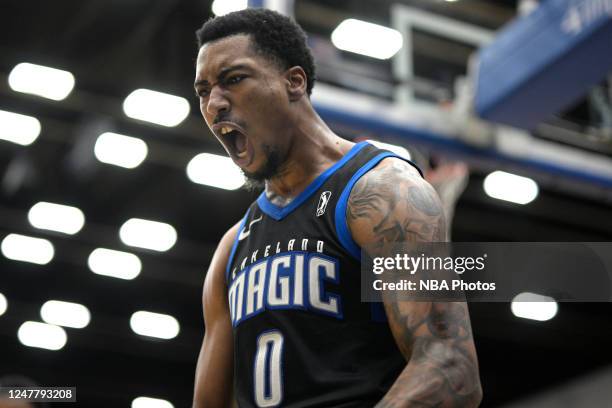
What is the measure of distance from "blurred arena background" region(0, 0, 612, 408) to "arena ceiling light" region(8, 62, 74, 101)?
19 millimetres

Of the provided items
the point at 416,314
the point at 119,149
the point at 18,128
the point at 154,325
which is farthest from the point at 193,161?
the point at 416,314

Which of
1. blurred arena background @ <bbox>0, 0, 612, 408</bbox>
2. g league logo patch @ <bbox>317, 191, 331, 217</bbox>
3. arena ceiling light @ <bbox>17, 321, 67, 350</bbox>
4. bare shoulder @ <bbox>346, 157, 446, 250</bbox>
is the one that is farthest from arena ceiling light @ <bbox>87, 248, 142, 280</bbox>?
bare shoulder @ <bbox>346, 157, 446, 250</bbox>

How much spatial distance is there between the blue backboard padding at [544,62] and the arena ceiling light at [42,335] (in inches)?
415

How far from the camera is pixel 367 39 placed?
838 centimetres

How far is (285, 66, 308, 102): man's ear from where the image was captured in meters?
2.90

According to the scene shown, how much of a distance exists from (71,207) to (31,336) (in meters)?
4.45

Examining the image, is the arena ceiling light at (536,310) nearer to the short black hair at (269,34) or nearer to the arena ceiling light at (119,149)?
the arena ceiling light at (119,149)

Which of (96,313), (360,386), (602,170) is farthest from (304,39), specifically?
(96,313)

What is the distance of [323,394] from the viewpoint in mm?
2496

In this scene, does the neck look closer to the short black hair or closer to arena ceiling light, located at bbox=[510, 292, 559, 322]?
the short black hair

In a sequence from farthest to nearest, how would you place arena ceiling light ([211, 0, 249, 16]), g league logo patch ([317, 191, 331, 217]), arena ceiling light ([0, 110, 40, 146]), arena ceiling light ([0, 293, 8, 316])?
arena ceiling light ([0, 293, 8, 316])
arena ceiling light ([0, 110, 40, 146])
arena ceiling light ([211, 0, 249, 16])
g league logo patch ([317, 191, 331, 217])

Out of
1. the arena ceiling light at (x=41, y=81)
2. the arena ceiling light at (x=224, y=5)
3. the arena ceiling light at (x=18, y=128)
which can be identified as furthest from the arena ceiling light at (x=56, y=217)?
the arena ceiling light at (x=224, y=5)

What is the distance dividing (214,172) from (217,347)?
350 inches

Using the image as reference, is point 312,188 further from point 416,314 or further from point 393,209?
point 416,314
